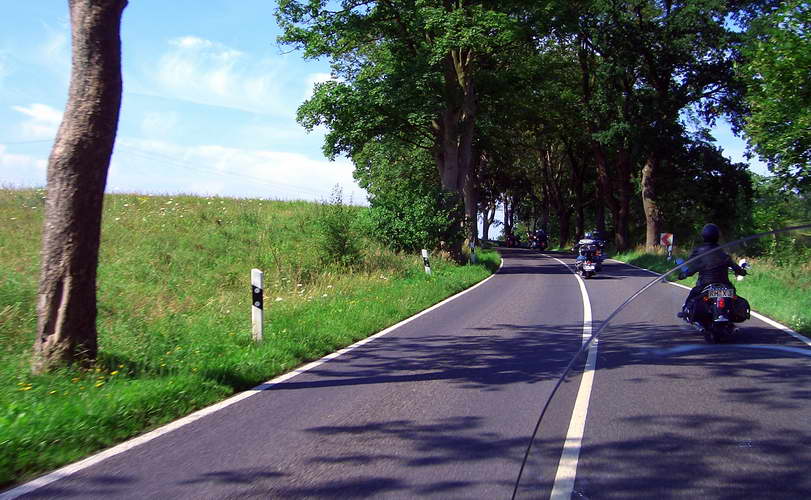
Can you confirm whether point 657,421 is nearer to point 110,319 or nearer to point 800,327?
point 800,327

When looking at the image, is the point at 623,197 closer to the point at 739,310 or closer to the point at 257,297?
the point at 257,297

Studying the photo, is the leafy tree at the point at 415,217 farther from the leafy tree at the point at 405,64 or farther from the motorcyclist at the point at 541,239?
the motorcyclist at the point at 541,239

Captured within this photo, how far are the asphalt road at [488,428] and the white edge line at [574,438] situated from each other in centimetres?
3

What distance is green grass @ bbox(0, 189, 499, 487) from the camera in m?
5.37

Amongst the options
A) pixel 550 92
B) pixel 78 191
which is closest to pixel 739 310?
pixel 78 191

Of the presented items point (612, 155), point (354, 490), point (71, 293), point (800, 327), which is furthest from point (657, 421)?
point (612, 155)

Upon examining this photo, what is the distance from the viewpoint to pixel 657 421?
9.91 ft

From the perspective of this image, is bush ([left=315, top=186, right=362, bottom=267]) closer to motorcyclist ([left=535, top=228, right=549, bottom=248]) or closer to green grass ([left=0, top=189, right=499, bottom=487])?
green grass ([left=0, top=189, right=499, bottom=487])

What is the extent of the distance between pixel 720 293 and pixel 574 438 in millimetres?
2101

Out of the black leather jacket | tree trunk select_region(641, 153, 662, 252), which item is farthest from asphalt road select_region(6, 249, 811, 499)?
tree trunk select_region(641, 153, 662, 252)

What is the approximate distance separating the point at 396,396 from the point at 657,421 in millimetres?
3769

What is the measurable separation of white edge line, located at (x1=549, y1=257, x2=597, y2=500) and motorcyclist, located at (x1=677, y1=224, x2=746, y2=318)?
2.10ft

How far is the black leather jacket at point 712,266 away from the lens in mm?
3352

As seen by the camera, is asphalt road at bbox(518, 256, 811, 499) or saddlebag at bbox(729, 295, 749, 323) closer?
asphalt road at bbox(518, 256, 811, 499)
